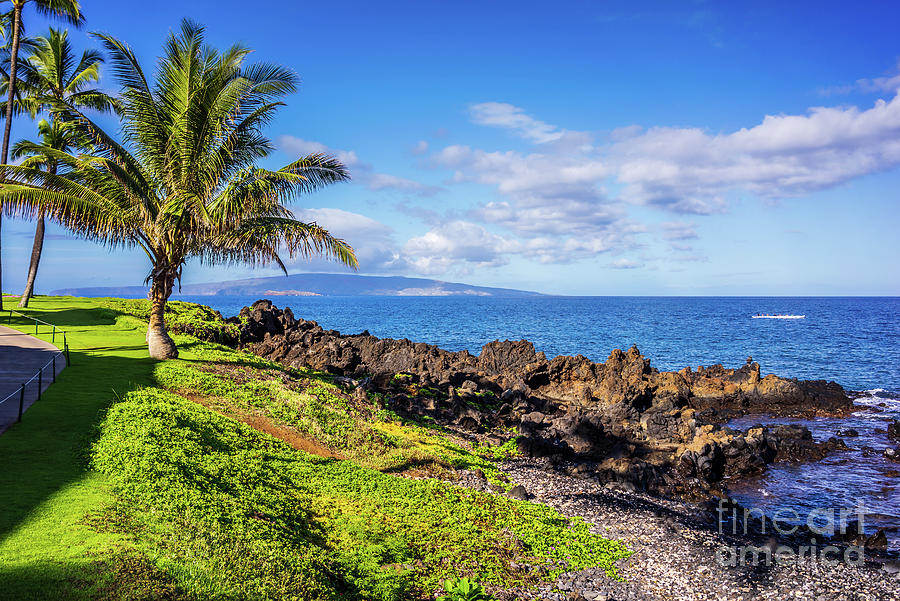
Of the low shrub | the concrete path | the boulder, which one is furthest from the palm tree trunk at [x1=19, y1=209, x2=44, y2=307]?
the boulder

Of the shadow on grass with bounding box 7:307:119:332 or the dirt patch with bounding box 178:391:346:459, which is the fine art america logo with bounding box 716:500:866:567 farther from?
the shadow on grass with bounding box 7:307:119:332

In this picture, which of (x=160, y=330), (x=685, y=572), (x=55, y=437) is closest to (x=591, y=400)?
(x=685, y=572)

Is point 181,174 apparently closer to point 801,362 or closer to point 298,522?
point 298,522

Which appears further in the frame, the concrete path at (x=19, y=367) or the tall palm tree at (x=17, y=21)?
the tall palm tree at (x=17, y=21)

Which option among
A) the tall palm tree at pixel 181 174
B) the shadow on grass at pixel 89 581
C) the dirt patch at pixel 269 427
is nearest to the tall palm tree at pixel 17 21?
the tall palm tree at pixel 181 174

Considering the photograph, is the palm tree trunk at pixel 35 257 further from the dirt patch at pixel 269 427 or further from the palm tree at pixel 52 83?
the dirt patch at pixel 269 427

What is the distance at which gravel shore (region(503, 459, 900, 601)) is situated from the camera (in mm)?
10977

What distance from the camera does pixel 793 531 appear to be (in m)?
15.4

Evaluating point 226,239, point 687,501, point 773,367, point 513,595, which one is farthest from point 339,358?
point 773,367

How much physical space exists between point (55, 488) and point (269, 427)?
8.23m

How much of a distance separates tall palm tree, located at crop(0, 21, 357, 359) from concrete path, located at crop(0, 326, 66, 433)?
15.4ft

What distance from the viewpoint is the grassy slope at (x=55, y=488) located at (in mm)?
7559

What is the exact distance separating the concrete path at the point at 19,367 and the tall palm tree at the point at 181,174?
4.69 metres

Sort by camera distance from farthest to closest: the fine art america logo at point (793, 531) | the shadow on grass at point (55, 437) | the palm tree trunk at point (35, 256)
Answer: the palm tree trunk at point (35, 256)
the fine art america logo at point (793, 531)
the shadow on grass at point (55, 437)
